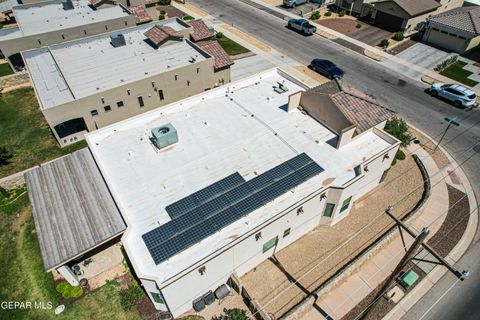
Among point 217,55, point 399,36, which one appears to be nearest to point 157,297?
point 217,55

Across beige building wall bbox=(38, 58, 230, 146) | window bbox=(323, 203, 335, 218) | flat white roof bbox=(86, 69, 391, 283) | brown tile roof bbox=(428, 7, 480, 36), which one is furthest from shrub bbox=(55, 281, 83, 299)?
brown tile roof bbox=(428, 7, 480, 36)

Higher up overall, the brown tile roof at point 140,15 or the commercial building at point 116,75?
the brown tile roof at point 140,15

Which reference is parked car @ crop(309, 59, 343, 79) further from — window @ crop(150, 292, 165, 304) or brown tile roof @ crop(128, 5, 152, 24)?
window @ crop(150, 292, 165, 304)

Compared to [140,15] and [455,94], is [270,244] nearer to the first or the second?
[455,94]

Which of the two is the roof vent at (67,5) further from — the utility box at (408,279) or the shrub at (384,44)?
the utility box at (408,279)

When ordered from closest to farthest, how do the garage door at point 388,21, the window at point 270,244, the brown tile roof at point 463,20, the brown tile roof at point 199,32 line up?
the window at point 270,244, the brown tile roof at point 199,32, the brown tile roof at point 463,20, the garage door at point 388,21

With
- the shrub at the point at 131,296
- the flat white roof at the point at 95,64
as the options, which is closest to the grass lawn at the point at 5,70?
the flat white roof at the point at 95,64
